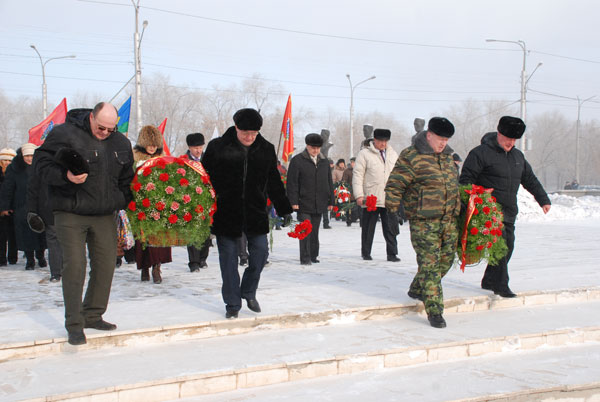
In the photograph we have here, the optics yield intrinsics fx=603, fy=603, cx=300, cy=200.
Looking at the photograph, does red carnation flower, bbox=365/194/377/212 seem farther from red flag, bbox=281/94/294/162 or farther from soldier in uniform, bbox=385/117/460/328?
red flag, bbox=281/94/294/162

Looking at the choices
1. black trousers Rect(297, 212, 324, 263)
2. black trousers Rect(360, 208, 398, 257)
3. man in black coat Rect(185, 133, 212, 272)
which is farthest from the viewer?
black trousers Rect(360, 208, 398, 257)

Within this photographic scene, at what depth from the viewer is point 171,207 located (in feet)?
21.7

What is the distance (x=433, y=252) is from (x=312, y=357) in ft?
6.39

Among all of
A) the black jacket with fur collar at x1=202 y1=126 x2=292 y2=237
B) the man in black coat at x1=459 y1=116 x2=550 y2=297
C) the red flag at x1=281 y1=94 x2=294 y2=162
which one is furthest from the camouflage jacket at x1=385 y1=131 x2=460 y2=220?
the red flag at x1=281 y1=94 x2=294 y2=162

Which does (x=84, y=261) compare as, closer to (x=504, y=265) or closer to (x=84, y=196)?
(x=84, y=196)

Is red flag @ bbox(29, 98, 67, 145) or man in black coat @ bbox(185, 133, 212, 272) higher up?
red flag @ bbox(29, 98, 67, 145)

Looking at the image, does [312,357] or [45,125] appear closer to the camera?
[312,357]

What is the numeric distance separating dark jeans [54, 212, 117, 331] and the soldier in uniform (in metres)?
2.83

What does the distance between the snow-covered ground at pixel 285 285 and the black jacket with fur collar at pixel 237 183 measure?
2.97 feet

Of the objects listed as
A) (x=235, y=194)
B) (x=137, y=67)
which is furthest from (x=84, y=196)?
(x=137, y=67)

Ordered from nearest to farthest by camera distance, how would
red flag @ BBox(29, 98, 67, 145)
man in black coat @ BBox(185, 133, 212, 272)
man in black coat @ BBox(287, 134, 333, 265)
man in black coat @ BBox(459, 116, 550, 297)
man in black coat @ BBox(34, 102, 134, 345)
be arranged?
man in black coat @ BBox(34, 102, 134, 345) < man in black coat @ BBox(459, 116, 550, 297) < man in black coat @ BBox(185, 133, 212, 272) < man in black coat @ BBox(287, 134, 333, 265) < red flag @ BBox(29, 98, 67, 145)

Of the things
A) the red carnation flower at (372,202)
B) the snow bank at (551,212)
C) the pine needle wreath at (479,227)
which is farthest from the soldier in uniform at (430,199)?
the snow bank at (551,212)

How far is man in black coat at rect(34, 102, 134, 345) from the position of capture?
5.06 meters

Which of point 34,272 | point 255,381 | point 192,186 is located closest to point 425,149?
point 192,186
